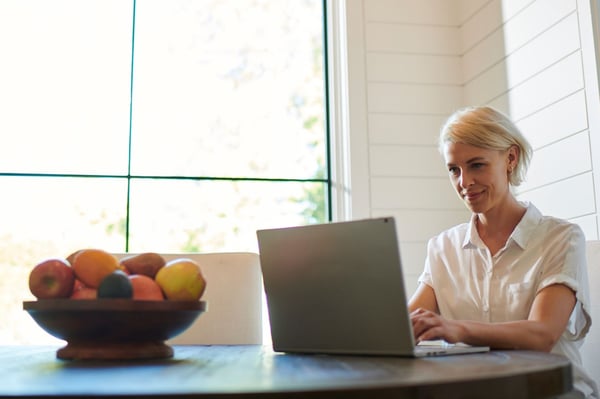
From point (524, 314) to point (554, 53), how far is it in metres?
1.32

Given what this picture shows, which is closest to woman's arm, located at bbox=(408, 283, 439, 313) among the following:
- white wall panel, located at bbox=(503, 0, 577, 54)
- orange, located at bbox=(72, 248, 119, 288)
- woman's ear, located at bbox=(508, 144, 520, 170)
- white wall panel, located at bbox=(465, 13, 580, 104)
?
woman's ear, located at bbox=(508, 144, 520, 170)

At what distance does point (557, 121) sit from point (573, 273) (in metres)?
1.14

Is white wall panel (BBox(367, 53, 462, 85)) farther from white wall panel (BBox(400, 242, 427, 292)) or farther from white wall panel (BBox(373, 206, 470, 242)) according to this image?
white wall panel (BBox(400, 242, 427, 292))

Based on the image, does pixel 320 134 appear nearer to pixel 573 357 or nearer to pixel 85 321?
pixel 573 357

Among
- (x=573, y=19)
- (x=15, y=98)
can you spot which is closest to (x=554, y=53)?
(x=573, y=19)

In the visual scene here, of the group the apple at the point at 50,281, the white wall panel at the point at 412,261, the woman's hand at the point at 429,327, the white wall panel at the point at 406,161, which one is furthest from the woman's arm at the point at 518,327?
the white wall panel at the point at 406,161

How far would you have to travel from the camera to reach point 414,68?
3.55 metres

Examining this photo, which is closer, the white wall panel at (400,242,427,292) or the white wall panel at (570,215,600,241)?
the white wall panel at (570,215,600,241)

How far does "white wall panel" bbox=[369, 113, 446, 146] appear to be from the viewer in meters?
3.43

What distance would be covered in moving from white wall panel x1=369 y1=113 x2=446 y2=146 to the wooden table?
7.56 feet

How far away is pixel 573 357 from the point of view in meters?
1.73

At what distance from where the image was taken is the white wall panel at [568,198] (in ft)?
7.99

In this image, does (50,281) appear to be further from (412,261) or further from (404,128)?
(404,128)

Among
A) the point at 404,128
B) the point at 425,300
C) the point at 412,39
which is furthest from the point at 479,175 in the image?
the point at 412,39
